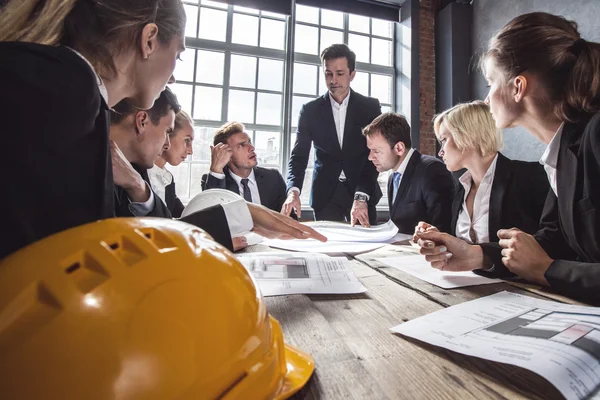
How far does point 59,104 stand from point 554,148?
119 cm

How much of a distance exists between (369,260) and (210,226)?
0.48 meters

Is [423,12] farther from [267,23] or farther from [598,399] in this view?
[598,399]

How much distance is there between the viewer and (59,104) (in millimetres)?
453

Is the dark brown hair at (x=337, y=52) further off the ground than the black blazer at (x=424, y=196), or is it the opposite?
the dark brown hair at (x=337, y=52)

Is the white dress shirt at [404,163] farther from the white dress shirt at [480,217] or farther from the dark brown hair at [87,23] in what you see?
the dark brown hair at [87,23]

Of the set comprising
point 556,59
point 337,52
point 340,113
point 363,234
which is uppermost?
point 337,52

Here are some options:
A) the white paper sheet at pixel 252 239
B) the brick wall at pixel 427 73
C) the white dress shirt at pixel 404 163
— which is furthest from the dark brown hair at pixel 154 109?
the brick wall at pixel 427 73

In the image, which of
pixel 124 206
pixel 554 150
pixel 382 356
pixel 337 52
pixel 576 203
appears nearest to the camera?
pixel 382 356

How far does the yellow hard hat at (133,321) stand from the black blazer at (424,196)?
5.13ft

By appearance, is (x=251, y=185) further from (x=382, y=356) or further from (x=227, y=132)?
(x=382, y=356)

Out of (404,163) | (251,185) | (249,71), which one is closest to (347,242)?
(404,163)

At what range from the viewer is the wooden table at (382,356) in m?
0.31

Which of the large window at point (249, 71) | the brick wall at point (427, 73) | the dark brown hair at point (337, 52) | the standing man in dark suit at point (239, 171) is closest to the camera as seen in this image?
the standing man in dark suit at point (239, 171)

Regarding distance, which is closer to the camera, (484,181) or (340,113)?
(484,181)
